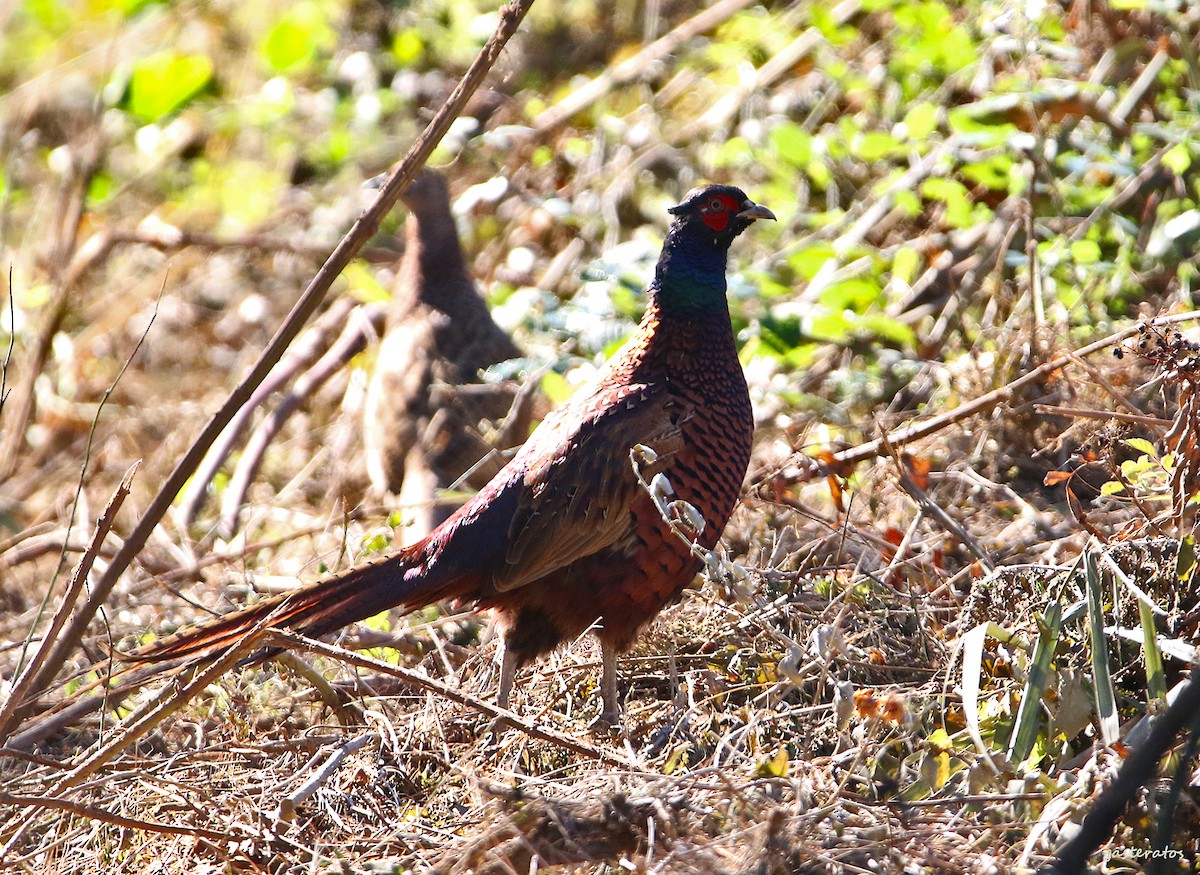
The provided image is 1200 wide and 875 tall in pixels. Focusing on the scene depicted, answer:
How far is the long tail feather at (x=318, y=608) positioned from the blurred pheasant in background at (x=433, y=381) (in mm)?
1581

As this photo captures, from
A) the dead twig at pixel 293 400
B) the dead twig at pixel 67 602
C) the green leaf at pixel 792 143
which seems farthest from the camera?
the green leaf at pixel 792 143

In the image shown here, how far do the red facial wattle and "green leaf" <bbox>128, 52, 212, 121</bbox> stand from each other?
6072 mm

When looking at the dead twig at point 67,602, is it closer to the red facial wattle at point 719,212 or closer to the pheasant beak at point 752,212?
the red facial wattle at point 719,212

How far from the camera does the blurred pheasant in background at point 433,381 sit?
534cm

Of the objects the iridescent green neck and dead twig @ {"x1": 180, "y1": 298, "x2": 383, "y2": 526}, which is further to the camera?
dead twig @ {"x1": 180, "y1": 298, "x2": 383, "y2": 526}

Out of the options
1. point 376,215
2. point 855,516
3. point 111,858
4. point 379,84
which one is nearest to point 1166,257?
point 855,516

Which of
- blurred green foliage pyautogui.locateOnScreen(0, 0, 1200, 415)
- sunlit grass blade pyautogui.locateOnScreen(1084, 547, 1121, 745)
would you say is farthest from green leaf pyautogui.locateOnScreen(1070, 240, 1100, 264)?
sunlit grass blade pyautogui.locateOnScreen(1084, 547, 1121, 745)

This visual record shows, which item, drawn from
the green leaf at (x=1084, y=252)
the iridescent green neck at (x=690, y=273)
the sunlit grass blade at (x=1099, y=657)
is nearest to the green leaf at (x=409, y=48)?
the iridescent green neck at (x=690, y=273)

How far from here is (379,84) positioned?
871cm

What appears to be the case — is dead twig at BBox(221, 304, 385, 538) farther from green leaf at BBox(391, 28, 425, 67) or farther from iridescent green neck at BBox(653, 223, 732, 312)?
green leaf at BBox(391, 28, 425, 67)

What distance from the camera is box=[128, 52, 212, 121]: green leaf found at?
8727mm

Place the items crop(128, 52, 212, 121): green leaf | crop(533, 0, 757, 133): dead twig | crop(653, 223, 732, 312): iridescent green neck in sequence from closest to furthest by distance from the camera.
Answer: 1. crop(653, 223, 732, 312): iridescent green neck
2. crop(533, 0, 757, 133): dead twig
3. crop(128, 52, 212, 121): green leaf

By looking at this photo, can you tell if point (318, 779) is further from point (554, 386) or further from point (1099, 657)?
point (554, 386)

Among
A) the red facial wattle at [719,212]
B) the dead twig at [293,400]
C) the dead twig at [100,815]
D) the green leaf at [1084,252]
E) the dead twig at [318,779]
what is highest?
the red facial wattle at [719,212]
